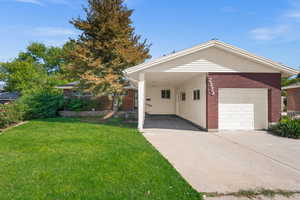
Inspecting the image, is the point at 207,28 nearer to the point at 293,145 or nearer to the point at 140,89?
the point at 140,89

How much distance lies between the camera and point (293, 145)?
6074 mm

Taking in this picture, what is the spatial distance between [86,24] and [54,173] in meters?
10.7

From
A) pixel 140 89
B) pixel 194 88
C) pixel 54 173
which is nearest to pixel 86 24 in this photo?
pixel 140 89

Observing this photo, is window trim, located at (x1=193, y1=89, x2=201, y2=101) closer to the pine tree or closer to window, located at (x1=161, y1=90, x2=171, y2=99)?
the pine tree

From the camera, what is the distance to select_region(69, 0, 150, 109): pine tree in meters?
11.4

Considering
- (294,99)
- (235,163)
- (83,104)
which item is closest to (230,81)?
(235,163)

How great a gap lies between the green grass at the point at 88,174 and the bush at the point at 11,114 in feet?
14.5

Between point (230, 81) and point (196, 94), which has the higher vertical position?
point (230, 81)

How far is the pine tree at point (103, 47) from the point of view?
11359mm

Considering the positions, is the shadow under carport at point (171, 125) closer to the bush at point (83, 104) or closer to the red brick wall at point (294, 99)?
the bush at point (83, 104)

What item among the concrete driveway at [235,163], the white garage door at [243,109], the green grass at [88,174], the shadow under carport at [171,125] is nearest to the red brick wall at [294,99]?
the white garage door at [243,109]

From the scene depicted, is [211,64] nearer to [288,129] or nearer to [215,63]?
[215,63]

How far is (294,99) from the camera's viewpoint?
17094 mm

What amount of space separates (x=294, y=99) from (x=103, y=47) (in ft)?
61.1
